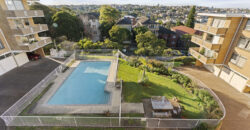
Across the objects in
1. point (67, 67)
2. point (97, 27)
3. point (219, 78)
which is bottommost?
point (219, 78)

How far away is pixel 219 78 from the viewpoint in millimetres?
18109

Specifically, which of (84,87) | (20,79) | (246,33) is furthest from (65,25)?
(246,33)

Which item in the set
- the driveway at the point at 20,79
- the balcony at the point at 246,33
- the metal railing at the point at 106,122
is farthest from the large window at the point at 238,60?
the driveway at the point at 20,79

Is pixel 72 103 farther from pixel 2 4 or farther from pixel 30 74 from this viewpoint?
pixel 2 4

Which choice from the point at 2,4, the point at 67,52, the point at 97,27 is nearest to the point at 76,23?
the point at 97,27

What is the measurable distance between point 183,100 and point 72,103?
12085 millimetres

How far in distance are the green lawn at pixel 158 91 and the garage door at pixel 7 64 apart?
54.4 feet

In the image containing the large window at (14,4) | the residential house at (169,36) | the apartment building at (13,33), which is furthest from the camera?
the residential house at (169,36)

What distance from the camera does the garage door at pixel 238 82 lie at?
14573 millimetres

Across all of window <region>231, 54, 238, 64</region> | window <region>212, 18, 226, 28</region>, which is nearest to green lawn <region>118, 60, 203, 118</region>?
window <region>231, 54, 238, 64</region>

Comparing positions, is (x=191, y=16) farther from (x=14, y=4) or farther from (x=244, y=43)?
(x=14, y=4)

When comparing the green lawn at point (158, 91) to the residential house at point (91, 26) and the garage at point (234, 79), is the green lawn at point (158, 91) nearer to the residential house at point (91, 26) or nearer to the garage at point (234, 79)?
the garage at point (234, 79)

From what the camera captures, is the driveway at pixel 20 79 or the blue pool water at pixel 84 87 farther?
the blue pool water at pixel 84 87

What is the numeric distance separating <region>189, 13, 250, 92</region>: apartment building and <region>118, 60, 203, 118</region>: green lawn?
25.8 ft
